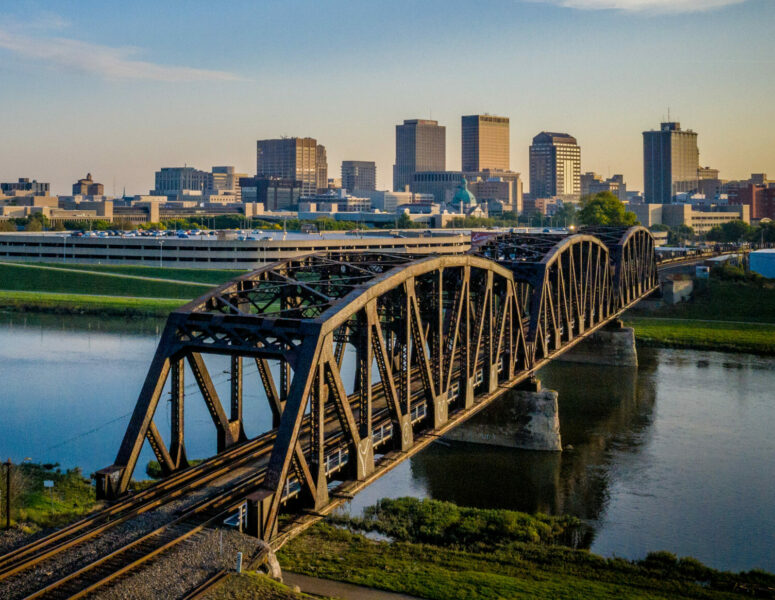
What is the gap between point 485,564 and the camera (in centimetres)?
3178

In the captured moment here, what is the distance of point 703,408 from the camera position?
57.6 m

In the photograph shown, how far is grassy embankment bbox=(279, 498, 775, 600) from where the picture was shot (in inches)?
1158

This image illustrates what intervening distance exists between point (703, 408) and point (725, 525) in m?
22.3

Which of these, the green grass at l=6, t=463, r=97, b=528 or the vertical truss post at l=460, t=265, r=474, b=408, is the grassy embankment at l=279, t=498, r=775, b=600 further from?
the green grass at l=6, t=463, r=97, b=528

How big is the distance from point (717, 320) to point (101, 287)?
228ft

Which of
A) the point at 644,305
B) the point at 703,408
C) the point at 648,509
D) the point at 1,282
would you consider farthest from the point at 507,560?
the point at 1,282

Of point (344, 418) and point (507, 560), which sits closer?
point (344, 418)

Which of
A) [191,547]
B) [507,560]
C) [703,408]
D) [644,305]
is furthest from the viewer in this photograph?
[644,305]

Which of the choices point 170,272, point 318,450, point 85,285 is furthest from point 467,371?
point 170,272

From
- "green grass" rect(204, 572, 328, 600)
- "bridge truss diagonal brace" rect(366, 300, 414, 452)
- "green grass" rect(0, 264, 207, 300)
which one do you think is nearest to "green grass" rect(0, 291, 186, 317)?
"green grass" rect(0, 264, 207, 300)

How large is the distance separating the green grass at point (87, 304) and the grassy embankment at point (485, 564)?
2640 inches

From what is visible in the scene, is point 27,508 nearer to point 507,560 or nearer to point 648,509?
point 507,560

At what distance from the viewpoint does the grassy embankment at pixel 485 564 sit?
29422 millimetres

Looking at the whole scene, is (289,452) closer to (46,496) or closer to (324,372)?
(324,372)
